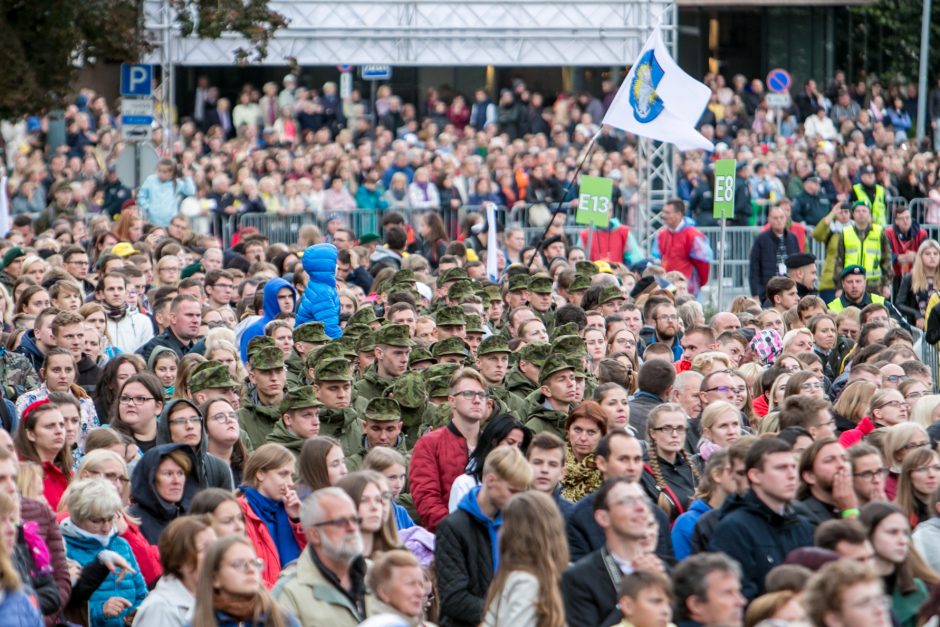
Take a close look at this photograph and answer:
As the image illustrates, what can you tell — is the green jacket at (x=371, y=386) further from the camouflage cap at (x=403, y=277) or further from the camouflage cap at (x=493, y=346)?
the camouflage cap at (x=403, y=277)

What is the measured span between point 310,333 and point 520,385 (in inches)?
69.9

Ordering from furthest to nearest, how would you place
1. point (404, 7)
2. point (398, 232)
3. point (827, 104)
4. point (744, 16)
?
point (744, 16) → point (827, 104) → point (404, 7) → point (398, 232)

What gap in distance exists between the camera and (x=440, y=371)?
12.6 meters

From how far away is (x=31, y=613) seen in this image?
25.7 ft

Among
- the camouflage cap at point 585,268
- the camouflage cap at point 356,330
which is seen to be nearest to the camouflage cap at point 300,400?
the camouflage cap at point 356,330

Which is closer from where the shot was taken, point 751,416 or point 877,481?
point 877,481

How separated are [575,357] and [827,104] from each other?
26.7 meters

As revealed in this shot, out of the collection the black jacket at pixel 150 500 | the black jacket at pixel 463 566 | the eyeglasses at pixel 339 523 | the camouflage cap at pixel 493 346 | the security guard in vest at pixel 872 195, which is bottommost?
the black jacket at pixel 463 566

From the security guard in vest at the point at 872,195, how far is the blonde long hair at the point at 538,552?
18.3 metres

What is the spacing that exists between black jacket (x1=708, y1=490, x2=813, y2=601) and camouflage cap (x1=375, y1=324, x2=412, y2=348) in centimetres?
420

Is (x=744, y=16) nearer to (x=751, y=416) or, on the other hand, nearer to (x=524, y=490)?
(x=751, y=416)

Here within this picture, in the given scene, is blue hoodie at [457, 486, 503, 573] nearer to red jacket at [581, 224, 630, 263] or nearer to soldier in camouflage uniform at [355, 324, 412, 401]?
soldier in camouflage uniform at [355, 324, 412, 401]

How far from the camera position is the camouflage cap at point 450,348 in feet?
44.2

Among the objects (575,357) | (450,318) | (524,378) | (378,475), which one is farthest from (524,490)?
(450,318)
